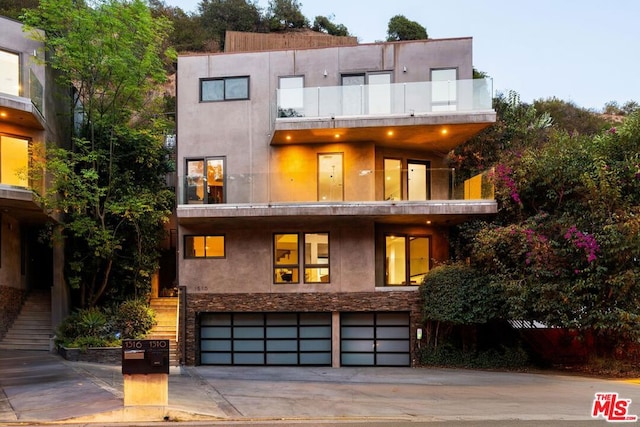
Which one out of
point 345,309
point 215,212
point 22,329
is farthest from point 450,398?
point 22,329

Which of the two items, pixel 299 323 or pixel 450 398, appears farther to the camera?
pixel 299 323

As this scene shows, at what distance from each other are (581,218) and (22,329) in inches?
805

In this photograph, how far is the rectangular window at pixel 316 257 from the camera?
19.7 metres

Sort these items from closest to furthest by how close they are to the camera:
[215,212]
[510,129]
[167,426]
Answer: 1. [167,426]
2. [215,212]
3. [510,129]

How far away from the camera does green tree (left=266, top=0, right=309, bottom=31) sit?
53.6 m

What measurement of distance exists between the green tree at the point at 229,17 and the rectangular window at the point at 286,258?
1449 inches

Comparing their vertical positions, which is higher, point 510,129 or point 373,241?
point 510,129

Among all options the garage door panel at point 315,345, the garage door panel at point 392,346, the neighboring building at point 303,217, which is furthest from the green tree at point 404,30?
the garage door panel at point 315,345

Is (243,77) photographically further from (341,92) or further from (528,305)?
(528,305)

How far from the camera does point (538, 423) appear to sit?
1003 centimetres

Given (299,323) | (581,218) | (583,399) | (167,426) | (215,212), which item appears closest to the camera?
(167,426)

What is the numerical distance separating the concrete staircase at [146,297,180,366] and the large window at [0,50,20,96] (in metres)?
9.44

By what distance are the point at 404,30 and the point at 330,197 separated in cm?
3464

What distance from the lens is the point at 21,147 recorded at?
63.4ft
